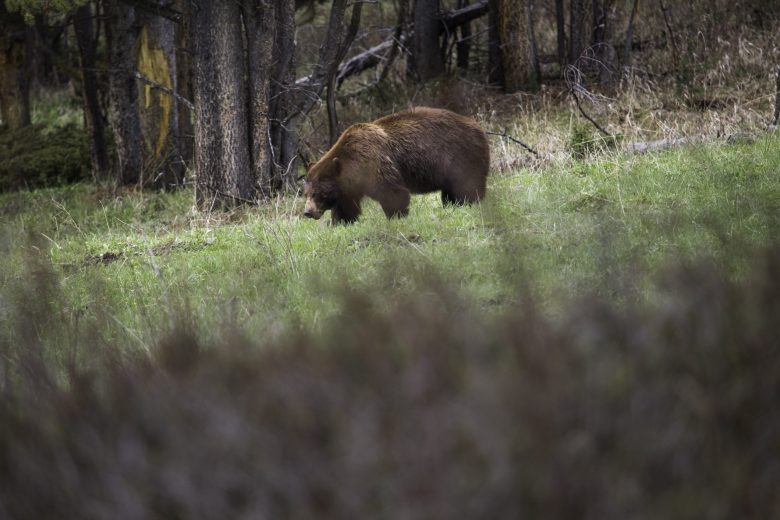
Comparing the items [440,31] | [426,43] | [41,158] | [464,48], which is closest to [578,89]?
[426,43]

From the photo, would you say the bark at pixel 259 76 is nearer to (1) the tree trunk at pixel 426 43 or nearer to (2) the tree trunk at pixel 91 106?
(2) the tree trunk at pixel 91 106

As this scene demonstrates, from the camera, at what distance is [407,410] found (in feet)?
7.89

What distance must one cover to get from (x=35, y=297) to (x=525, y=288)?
2.60 meters

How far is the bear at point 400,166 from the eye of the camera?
9.55m

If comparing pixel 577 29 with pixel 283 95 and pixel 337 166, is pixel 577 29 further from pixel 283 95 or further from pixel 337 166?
pixel 337 166

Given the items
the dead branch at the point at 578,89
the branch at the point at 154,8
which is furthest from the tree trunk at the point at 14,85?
the dead branch at the point at 578,89

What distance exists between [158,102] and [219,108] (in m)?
4.69

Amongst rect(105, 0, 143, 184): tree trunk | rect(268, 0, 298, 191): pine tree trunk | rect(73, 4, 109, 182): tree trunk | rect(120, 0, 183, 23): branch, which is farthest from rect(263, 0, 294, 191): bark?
rect(73, 4, 109, 182): tree trunk

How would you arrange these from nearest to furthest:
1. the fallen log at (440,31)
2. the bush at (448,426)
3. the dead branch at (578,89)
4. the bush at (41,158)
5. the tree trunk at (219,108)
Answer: the bush at (448,426)
the tree trunk at (219,108)
the dead branch at (578,89)
the bush at (41,158)
the fallen log at (440,31)

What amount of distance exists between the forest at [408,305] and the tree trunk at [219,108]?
0.03 metres

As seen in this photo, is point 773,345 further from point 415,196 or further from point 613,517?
point 415,196

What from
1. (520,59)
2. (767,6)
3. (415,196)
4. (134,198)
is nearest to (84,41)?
(134,198)

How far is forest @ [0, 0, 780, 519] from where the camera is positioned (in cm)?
235

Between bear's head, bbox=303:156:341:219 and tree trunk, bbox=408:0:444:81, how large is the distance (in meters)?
11.0
